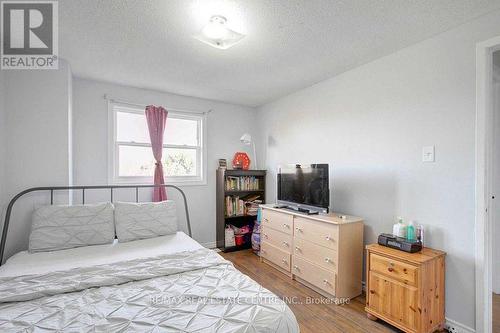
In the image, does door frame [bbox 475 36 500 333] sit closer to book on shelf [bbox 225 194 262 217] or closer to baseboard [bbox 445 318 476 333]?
baseboard [bbox 445 318 476 333]

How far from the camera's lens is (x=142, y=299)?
1.30 meters

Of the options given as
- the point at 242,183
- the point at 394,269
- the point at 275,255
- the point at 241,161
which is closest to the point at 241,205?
the point at 242,183

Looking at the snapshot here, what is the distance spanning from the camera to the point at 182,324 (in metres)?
1.09

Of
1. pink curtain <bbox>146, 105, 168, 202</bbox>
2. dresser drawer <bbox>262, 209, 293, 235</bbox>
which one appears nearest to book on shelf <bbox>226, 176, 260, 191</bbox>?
dresser drawer <bbox>262, 209, 293, 235</bbox>

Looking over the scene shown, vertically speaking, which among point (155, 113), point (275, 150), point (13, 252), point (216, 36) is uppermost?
point (216, 36)

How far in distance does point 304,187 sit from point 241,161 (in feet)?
4.70

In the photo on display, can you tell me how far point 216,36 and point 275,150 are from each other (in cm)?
227

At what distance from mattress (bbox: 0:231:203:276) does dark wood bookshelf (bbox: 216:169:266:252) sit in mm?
1282

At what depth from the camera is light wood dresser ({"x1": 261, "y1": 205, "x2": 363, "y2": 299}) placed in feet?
7.63

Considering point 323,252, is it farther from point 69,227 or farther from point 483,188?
point 69,227

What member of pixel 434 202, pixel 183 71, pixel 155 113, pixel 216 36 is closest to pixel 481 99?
pixel 434 202

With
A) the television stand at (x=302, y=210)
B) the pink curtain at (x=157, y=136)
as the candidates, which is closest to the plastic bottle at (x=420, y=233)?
the television stand at (x=302, y=210)

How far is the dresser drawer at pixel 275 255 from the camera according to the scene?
291 centimetres

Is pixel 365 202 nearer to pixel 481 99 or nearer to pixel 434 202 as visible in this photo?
pixel 434 202
